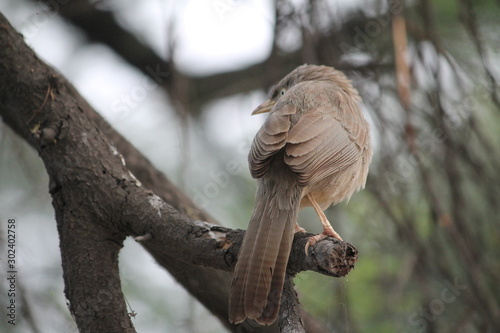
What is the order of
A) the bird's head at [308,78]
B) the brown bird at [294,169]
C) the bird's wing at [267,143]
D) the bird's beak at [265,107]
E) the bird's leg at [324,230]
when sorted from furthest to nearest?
the bird's beak at [265,107]
the bird's head at [308,78]
the bird's wing at [267,143]
the bird's leg at [324,230]
the brown bird at [294,169]

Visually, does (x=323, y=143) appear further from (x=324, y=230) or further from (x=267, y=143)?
(x=324, y=230)

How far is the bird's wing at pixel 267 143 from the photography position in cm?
394

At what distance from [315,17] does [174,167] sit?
2.23 m

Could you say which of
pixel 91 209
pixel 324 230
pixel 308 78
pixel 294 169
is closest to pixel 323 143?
pixel 294 169

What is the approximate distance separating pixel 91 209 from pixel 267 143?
3.84 feet

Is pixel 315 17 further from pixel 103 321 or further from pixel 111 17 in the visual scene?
pixel 103 321

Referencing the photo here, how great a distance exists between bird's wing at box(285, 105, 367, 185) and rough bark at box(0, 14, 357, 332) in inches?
19.7

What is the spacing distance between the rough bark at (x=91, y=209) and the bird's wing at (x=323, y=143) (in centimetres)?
50

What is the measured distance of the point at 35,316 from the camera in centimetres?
423

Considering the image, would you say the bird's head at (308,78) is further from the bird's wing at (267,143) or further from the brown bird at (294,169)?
the bird's wing at (267,143)

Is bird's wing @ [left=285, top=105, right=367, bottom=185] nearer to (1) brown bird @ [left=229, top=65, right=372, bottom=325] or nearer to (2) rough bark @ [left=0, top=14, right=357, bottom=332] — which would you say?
(1) brown bird @ [left=229, top=65, right=372, bottom=325]

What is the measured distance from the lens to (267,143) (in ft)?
13.0

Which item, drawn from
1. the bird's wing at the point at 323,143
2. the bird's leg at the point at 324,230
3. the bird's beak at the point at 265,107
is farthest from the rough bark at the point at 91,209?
the bird's beak at the point at 265,107

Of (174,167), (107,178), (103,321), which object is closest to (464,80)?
(174,167)
